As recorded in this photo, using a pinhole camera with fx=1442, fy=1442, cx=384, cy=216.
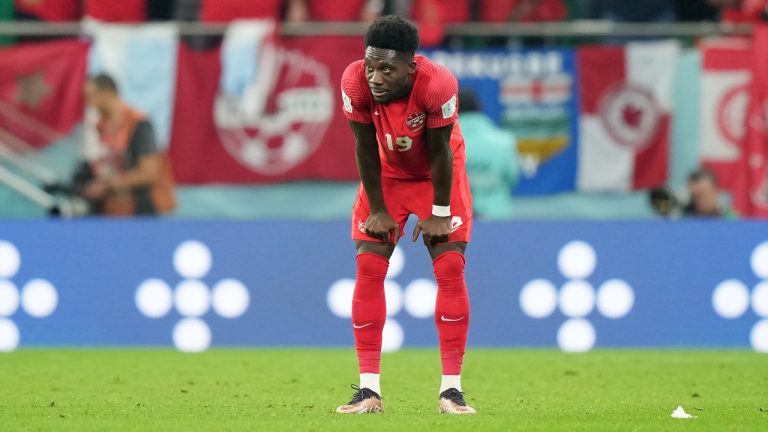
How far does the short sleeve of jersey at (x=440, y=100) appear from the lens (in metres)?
7.10

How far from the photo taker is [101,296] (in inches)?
493

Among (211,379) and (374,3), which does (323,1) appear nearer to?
(374,3)

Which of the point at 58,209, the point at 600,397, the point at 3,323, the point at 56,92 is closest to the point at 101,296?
the point at 3,323

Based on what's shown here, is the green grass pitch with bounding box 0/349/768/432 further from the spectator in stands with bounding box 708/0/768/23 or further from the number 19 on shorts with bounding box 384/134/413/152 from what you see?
the spectator in stands with bounding box 708/0/768/23

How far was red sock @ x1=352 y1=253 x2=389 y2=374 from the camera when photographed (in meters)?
7.47

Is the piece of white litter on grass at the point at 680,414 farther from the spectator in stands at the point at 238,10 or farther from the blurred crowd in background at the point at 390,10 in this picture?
the spectator in stands at the point at 238,10

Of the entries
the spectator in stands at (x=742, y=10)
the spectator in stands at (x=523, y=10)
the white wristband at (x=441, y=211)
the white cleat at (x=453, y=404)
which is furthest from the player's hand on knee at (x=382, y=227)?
the spectator in stands at (x=742, y=10)

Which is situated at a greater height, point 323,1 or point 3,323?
point 323,1

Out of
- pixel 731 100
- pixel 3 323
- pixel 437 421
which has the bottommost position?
pixel 3 323

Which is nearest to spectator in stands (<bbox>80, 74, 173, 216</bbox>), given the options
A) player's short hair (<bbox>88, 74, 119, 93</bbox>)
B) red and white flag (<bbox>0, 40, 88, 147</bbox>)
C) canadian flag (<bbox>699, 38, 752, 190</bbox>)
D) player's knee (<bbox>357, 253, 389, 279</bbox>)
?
player's short hair (<bbox>88, 74, 119, 93</bbox>)

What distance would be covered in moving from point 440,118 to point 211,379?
3.32m

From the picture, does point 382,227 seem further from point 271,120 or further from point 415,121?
point 271,120

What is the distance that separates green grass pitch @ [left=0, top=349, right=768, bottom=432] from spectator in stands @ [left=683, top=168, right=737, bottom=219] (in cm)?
222

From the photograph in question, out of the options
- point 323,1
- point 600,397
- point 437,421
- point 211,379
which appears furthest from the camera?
point 323,1
